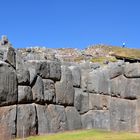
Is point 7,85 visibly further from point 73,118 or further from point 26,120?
point 73,118

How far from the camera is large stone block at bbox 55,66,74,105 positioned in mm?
16205

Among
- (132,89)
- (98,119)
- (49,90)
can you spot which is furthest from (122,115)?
(49,90)

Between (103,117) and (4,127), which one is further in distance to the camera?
(103,117)

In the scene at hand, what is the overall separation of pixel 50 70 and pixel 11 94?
2.54 meters

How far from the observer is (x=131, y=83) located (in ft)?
57.3

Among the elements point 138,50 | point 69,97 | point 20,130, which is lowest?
point 20,130

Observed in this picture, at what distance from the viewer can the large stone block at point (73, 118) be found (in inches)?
655

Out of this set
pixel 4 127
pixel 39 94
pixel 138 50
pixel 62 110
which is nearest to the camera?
pixel 4 127

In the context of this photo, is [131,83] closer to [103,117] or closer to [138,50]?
[103,117]

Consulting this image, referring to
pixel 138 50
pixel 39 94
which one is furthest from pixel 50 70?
pixel 138 50

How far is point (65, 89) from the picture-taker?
1656 centimetres

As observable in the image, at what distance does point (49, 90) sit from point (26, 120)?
6.16 feet

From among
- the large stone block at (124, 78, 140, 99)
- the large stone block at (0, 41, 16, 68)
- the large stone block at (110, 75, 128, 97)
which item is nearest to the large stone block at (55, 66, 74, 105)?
the large stone block at (110, 75, 128, 97)

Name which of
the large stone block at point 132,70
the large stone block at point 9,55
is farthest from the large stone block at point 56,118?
the large stone block at point 132,70
